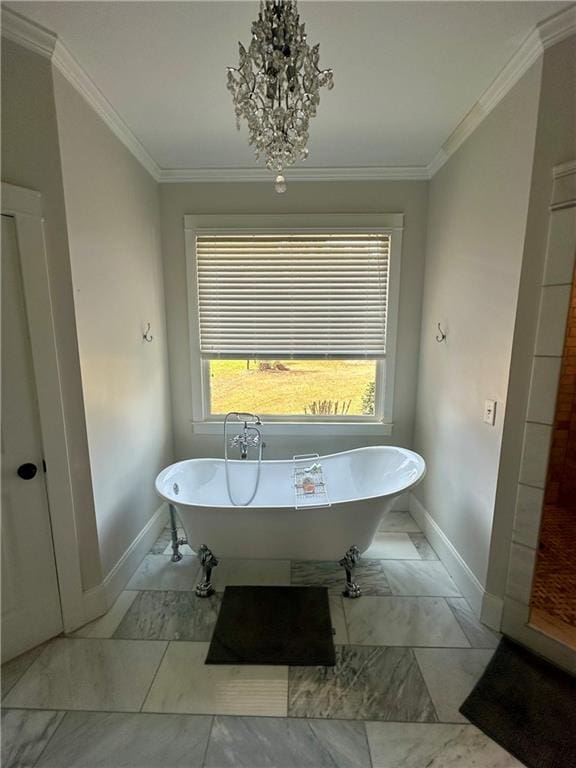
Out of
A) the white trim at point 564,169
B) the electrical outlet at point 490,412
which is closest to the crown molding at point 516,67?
the white trim at point 564,169

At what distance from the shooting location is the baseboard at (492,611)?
1.65 metres

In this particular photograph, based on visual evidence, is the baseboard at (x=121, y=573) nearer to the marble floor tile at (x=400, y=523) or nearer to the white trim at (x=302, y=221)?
the marble floor tile at (x=400, y=523)

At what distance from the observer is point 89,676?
146 centimetres

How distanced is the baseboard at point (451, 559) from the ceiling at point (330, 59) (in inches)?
95.3

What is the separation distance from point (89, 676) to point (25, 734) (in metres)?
0.24

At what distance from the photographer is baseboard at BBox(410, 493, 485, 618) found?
176 cm

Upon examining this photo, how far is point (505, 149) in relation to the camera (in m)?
1.53

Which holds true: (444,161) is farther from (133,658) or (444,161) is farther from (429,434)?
(133,658)

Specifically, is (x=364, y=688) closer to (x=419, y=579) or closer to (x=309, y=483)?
(x=419, y=579)

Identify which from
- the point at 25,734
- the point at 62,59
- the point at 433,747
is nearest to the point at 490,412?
the point at 433,747

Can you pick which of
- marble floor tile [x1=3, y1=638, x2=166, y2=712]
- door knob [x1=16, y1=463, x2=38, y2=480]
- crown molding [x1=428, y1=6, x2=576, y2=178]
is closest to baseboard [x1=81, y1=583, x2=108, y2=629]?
marble floor tile [x1=3, y1=638, x2=166, y2=712]

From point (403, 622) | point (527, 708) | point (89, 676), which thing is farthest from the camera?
point (403, 622)

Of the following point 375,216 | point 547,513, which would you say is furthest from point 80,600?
point 547,513

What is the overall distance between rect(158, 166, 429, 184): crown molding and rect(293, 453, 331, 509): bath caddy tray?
1974mm
